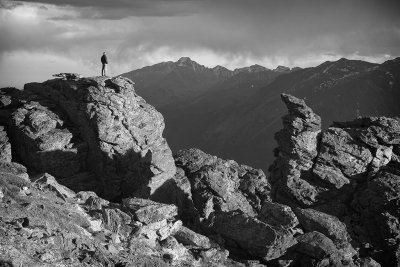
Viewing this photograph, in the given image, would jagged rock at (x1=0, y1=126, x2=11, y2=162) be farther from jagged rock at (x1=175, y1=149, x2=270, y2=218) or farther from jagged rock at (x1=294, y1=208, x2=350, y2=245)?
jagged rock at (x1=294, y1=208, x2=350, y2=245)

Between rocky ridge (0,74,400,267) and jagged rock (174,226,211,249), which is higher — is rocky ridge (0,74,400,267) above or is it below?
above

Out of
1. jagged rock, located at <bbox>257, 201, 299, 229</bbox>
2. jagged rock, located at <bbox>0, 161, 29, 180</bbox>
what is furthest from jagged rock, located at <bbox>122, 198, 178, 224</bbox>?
jagged rock, located at <bbox>257, 201, 299, 229</bbox>

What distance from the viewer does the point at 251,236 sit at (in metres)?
46.7

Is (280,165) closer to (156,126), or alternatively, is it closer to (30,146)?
(156,126)

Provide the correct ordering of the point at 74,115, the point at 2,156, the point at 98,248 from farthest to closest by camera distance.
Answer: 1. the point at 74,115
2. the point at 2,156
3. the point at 98,248

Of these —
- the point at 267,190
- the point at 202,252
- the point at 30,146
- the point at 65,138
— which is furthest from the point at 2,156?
the point at 267,190

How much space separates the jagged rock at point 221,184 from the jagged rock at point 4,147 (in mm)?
21831

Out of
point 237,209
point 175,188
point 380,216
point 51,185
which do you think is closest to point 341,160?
point 380,216

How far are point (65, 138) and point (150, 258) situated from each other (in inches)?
1014

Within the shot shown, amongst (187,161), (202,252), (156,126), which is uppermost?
(156,126)

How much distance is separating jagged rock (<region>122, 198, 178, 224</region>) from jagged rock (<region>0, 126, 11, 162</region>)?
18.3 metres

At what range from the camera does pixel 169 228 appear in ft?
146

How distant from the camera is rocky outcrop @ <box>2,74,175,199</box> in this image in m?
56.8

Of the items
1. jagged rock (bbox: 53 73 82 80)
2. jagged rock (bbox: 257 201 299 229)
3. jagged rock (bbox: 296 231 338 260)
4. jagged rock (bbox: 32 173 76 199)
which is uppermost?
jagged rock (bbox: 53 73 82 80)
